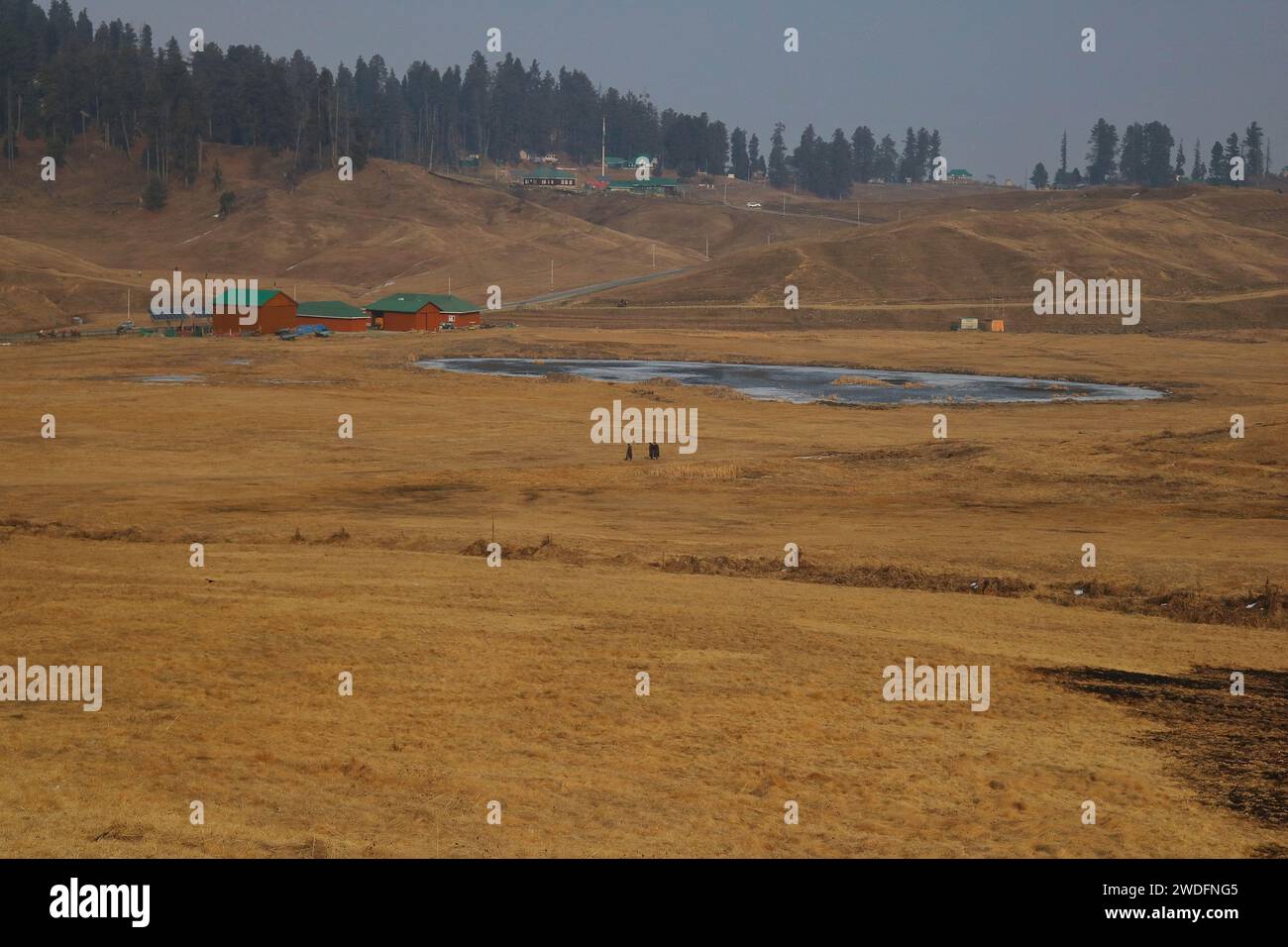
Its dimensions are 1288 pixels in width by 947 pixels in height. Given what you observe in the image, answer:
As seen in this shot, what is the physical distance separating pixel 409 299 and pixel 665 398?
60.2 meters

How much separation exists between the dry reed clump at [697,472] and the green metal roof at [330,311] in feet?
270

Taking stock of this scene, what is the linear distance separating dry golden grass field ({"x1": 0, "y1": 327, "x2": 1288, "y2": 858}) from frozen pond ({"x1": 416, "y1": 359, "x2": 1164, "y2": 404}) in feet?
83.8

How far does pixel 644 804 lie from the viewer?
1748 cm

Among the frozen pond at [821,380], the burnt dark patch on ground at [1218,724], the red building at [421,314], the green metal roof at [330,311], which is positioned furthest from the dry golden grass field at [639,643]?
the red building at [421,314]

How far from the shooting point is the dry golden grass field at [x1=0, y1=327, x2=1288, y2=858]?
17.1 meters

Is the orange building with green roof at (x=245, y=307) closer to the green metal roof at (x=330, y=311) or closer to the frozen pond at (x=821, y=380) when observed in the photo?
the green metal roof at (x=330, y=311)

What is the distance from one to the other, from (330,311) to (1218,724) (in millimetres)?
113561

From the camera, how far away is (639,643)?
84.2 feet

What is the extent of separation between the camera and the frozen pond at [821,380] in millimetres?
84938

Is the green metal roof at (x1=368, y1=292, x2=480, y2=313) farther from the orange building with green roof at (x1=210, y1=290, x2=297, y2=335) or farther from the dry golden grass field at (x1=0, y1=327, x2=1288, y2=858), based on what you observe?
the dry golden grass field at (x1=0, y1=327, x2=1288, y2=858)

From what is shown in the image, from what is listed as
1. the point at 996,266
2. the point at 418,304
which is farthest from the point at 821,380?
the point at 996,266

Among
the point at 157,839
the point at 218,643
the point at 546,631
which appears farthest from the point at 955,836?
the point at 218,643

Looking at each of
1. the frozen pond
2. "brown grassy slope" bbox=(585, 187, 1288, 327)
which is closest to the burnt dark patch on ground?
the frozen pond
